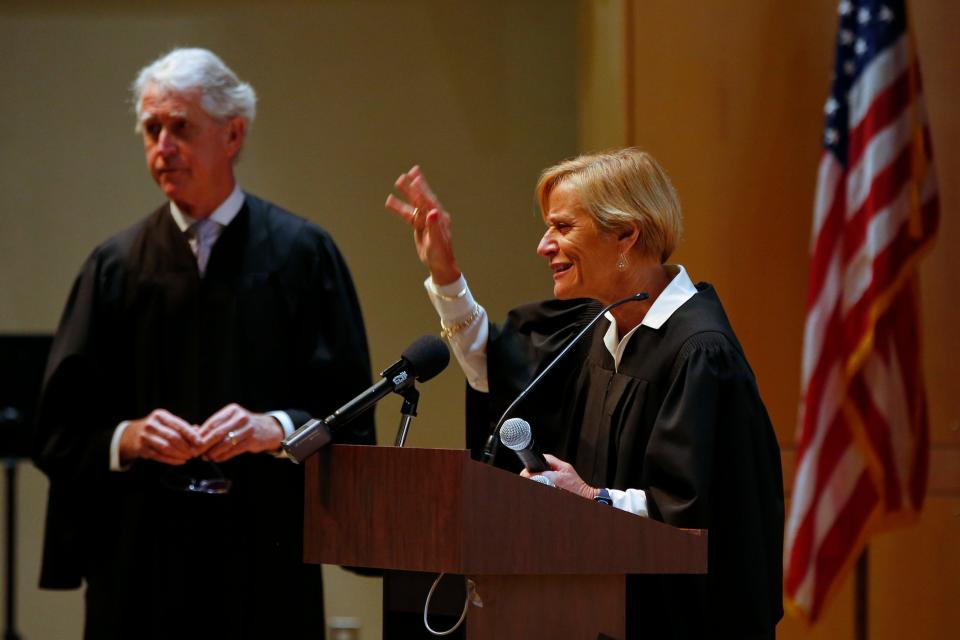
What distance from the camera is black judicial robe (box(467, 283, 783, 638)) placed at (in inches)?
94.5

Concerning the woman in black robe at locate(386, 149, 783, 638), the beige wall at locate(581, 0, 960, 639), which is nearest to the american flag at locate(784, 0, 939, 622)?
the beige wall at locate(581, 0, 960, 639)

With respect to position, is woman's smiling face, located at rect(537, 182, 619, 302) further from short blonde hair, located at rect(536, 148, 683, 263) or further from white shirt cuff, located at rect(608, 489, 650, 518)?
white shirt cuff, located at rect(608, 489, 650, 518)

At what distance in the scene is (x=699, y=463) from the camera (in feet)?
7.80

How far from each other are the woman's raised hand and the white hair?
108 centimetres

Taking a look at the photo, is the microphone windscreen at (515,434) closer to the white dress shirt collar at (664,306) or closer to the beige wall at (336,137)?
the white dress shirt collar at (664,306)

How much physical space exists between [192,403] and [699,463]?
1.75 meters

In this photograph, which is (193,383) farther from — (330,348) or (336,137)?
(336,137)

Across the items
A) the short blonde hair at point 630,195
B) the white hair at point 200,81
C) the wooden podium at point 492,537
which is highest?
the white hair at point 200,81

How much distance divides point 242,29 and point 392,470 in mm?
3641

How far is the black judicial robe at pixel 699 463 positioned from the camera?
2.40 meters

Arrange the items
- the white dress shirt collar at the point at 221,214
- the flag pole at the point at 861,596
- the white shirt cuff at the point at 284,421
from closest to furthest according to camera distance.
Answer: the white shirt cuff at the point at 284,421, the white dress shirt collar at the point at 221,214, the flag pole at the point at 861,596

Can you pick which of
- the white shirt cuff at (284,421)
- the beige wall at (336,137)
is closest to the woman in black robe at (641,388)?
the white shirt cuff at (284,421)

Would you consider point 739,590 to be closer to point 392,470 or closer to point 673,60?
point 392,470

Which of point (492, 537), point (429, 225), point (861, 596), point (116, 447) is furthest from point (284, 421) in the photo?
point (861, 596)
